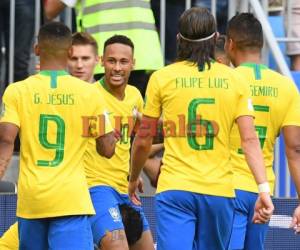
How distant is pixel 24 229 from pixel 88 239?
418 mm

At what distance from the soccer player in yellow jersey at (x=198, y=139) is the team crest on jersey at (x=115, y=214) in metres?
1.17

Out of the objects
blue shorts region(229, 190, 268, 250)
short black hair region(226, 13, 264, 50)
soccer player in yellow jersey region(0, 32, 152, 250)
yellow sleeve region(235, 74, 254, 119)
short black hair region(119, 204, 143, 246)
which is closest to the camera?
yellow sleeve region(235, 74, 254, 119)

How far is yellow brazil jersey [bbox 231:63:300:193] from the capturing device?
334 inches

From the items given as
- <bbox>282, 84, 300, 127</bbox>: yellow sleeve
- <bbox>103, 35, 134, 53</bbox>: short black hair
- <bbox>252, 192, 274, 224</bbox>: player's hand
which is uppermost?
<bbox>103, 35, 134, 53</bbox>: short black hair

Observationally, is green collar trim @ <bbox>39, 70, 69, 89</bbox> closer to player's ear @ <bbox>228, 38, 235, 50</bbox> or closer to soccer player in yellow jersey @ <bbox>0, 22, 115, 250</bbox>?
soccer player in yellow jersey @ <bbox>0, 22, 115, 250</bbox>

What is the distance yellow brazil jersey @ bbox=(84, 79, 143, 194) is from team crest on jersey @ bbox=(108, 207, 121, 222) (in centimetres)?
24

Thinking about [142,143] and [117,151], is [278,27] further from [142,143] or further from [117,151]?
[142,143]

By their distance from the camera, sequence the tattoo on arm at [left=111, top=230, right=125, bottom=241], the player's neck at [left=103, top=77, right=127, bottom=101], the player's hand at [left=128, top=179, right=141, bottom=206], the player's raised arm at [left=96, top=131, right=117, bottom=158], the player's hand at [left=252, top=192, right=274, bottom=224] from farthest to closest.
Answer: the player's neck at [left=103, top=77, right=127, bottom=101] → the tattoo on arm at [left=111, top=230, right=125, bottom=241] → the player's hand at [left=128, top=179, right=141, bottom=206] → the player's raised arm at [left=96, top=131, right=117, bottom=158] → the player's hand at [left=252, top=192, right=274, bottom=224]

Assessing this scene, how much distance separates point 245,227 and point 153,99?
4.09ft

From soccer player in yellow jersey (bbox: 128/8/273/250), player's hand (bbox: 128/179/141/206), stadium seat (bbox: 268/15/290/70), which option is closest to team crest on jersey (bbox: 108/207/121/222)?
player's hand (bbox: 128/179/141/206)

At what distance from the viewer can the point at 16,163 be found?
10.6 m

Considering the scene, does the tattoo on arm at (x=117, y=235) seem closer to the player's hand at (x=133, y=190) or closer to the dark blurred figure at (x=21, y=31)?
the player's hand at (x=133, y=190)

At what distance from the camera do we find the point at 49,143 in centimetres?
785

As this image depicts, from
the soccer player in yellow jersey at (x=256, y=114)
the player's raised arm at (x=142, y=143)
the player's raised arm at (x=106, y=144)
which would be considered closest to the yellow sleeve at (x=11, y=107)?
the player's raised arm at (x=106, y=144)
